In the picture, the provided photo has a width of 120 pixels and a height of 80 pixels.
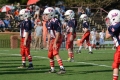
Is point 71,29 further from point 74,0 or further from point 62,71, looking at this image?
point 74,0

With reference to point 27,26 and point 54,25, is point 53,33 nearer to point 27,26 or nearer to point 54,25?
point 54,25

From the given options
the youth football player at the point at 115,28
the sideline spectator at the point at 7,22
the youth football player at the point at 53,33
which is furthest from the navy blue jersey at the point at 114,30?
the sideline spectator at the point at 7,22

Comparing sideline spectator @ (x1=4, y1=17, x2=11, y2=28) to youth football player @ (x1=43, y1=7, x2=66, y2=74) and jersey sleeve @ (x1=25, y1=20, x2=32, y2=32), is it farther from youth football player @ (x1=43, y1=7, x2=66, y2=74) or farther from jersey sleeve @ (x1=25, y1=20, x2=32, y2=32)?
youth football player @ (x1=43, y1=7, x2=66, y2=74)

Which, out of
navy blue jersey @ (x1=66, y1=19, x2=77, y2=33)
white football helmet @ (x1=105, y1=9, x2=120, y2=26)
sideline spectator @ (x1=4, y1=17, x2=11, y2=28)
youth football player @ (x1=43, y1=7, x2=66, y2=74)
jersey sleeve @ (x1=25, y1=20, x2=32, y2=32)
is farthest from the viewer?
sideline spectator @ (x1=4, y1=17, x2=11, y2=28)

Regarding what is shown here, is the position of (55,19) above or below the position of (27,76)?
above

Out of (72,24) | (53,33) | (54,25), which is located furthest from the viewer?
(72,24)

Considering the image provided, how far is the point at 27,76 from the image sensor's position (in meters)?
16.2

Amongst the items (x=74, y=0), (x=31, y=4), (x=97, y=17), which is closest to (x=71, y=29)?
(x=31, y=4)

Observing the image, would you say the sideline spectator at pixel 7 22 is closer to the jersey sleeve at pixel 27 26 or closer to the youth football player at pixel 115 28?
the jersey sleeve at pixel 27 26

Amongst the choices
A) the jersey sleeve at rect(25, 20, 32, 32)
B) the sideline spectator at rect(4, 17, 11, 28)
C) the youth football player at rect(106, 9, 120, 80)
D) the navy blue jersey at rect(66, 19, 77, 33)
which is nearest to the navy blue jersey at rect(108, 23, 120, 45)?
the youth football player at rect(106, 9, 120, 80)

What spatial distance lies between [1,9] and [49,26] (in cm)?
2693

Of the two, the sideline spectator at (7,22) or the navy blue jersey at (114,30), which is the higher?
the navy blue jersey at (114,30)

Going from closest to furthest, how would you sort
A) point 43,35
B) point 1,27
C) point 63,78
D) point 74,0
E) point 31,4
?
1. point 63,78
2. point 43,35
3. point 1,27
4. point 31,4
5. point 74,0

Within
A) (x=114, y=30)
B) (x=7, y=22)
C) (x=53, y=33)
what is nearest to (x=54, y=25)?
(x=53, y=33)
